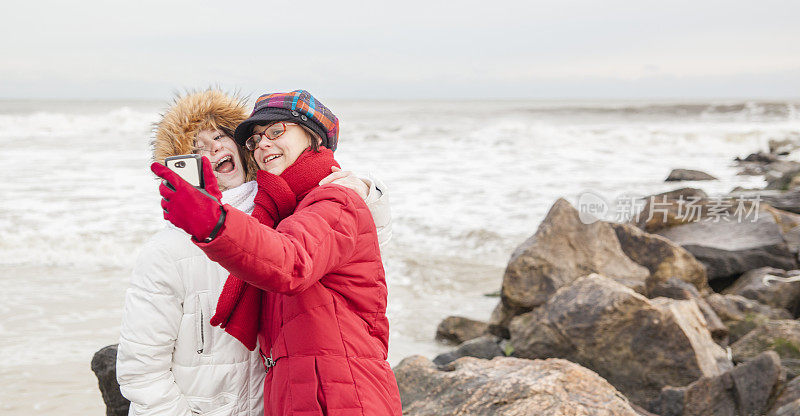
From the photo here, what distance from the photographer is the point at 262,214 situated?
190 centimetres

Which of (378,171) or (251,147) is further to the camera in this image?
(378,171)

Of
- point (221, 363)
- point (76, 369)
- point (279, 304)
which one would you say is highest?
point (279, 304)

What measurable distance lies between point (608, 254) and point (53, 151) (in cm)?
2161

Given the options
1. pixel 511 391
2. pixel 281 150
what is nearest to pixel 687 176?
pixel 511 391

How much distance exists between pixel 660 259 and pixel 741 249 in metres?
1.39

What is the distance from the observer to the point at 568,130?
31469 millimetres

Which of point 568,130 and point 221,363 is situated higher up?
point 221,363

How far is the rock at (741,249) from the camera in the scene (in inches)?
279

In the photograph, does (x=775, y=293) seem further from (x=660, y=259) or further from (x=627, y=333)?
(x=627, y=333)

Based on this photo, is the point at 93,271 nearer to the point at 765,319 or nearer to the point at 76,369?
the point at 76,369

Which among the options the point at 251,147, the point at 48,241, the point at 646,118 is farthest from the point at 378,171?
the point at 646,118

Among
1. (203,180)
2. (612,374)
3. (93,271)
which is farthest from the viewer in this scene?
(93,271)

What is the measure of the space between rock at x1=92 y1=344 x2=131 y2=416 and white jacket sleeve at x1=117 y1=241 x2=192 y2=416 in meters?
1.42

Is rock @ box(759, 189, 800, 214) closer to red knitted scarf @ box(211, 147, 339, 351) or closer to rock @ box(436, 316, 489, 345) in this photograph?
rock @ box(436, 316, 489, 345)
